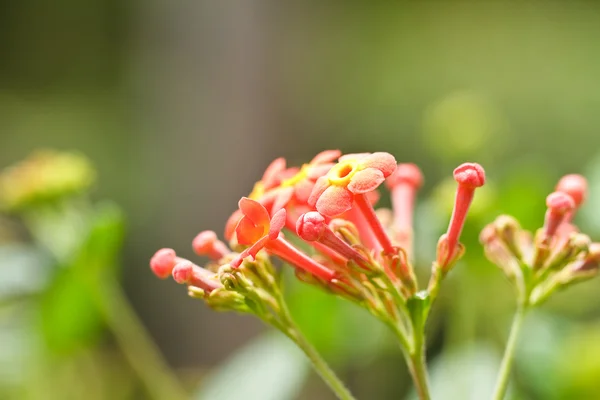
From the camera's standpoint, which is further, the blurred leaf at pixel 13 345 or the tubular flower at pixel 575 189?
the blurred leaf at pixel 13 345

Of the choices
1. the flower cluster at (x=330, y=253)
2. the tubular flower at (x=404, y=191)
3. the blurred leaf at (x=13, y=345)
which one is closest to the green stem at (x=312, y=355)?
the flower cluster at (x=330, y=253)

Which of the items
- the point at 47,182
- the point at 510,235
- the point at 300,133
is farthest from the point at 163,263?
the point at 300,133

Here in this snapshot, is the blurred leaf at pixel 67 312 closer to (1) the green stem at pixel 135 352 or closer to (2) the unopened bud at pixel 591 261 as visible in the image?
(1) the green stem at pixel 135 352

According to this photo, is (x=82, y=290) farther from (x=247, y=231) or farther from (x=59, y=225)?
(x=247, y=231)

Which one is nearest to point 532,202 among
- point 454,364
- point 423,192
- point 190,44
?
point 454,364

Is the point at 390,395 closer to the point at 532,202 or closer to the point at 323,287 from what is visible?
the point at 532,202

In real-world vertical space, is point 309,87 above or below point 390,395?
above
